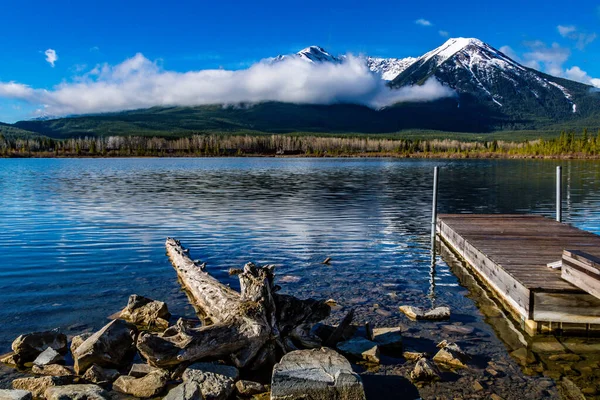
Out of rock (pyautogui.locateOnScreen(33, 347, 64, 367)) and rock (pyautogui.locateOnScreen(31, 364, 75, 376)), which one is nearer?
rock (pyautogui.locateOnScreen(31, 364, 75, 376))

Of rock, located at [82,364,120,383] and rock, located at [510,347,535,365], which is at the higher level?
rock, located at [82,364,120,383]

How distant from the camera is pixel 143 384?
28.4 ft

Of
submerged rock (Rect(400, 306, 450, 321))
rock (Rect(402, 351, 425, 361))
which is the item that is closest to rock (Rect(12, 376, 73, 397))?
rock (Rect(402, 351, 425, 361))

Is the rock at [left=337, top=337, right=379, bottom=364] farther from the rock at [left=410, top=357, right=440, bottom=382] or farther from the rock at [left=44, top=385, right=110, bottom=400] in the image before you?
the rock at [left=44, top=385, right=110, bottom=400]

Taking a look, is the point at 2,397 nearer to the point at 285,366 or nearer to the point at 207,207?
the point at 285,366

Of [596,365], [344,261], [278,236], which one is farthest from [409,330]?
[278,236]

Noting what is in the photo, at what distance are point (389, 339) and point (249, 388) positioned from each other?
3417 millimetres

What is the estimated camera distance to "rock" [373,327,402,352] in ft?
33.8

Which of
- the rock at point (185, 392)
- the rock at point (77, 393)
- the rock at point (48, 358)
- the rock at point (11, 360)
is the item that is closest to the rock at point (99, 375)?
the rock at point (77, 393)

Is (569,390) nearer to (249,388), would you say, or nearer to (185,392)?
(249,388)

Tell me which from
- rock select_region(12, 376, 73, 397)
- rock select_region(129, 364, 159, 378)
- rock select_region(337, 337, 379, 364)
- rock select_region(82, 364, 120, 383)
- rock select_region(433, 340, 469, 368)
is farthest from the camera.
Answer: rock select_region(337, 337, 379, 364)

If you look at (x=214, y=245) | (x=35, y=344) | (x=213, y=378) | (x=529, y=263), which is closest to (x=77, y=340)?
(x=35, y=344)

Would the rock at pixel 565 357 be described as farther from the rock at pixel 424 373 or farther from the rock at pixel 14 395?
the rock at pixel 14 395

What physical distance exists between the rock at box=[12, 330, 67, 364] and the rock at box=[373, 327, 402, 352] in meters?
6.75
